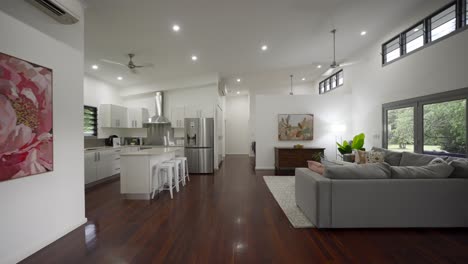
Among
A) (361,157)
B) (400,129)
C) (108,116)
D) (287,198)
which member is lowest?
(287,198)

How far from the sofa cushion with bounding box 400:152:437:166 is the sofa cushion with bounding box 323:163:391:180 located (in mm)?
1424

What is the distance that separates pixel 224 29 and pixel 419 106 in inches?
178

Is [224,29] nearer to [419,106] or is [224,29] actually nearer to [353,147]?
[419,106]

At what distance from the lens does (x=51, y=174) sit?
2279mm

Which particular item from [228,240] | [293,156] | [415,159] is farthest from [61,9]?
[293,156]

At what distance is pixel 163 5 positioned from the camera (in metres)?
3.01

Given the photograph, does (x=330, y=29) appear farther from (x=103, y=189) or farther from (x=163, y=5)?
(x=103, y=189)

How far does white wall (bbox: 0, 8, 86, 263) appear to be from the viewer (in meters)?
1.88

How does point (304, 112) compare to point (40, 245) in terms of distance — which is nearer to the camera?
point (40, 245)

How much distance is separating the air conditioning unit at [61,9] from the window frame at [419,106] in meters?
6.07

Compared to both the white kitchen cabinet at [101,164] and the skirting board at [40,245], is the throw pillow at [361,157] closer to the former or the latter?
the skirting board at [40,245]

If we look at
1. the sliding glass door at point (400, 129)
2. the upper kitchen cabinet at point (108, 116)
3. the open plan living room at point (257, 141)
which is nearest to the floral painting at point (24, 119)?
the open plan living room at point (257, 141)

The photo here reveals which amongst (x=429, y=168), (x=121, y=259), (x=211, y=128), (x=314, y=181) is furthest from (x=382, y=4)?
(x=121, y=259)

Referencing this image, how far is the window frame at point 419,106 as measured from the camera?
3.30 meters
